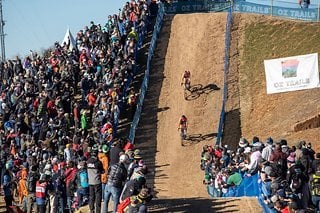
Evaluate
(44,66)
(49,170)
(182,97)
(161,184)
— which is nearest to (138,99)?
(182,97)

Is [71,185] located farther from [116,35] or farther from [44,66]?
[116,35]

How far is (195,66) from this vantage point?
132 feet

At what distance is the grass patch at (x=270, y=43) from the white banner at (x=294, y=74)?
9474mm

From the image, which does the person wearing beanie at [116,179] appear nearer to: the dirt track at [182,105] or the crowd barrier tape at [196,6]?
the dirt track at [182,105]

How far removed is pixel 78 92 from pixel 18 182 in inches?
449

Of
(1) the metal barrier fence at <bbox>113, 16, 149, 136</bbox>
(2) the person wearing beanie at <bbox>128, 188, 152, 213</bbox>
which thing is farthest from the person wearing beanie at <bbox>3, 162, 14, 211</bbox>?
(2) the person wearing beanie at <bbox>128, 188, 152, 213</bbox>

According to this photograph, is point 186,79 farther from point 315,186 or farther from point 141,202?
point 141,202

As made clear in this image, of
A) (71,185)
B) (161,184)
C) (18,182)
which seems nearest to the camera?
(71,185)

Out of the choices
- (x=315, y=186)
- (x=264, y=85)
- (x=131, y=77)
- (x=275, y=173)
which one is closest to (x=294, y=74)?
(x=264, y=85)

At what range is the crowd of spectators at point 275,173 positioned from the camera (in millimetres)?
15289

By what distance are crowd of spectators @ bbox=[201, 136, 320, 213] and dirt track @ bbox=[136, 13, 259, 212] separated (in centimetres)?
115

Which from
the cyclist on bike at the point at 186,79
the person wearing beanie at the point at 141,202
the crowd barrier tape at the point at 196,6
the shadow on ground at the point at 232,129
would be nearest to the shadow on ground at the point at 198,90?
the cyclist on bike at the point at 186,79

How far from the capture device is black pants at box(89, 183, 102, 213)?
17.6m

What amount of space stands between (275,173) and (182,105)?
2036 cm
